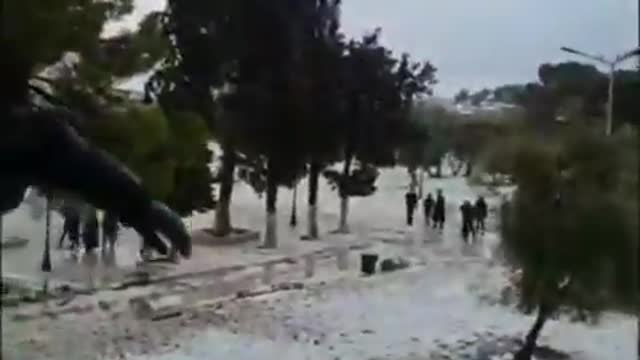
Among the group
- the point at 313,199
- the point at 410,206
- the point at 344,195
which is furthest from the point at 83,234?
the point at 410,206

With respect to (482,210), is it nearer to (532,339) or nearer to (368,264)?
(532,339)

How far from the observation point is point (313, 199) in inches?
536

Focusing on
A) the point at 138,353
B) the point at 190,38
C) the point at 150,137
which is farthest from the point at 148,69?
the point at 190,38

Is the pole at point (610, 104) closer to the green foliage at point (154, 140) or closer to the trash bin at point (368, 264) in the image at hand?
the green foliage at point (154, 140)

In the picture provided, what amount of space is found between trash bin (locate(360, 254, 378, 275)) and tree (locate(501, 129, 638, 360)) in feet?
13.6

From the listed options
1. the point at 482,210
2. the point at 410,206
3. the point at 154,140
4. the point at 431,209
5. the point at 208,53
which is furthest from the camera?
the point at 410,206

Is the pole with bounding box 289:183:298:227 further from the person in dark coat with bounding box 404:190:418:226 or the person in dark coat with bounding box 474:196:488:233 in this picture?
the person in dark coat with bounding box 474:196:488:233

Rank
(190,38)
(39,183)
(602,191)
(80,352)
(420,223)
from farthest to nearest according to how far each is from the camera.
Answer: (420,223) < (190,38) < (80,352) < (602,191) < (39,183)

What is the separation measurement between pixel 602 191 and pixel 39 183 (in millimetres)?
2317

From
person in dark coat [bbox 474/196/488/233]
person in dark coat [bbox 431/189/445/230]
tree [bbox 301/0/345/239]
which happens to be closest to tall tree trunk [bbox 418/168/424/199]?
person in dark coat [bbox 431/189/445/230]

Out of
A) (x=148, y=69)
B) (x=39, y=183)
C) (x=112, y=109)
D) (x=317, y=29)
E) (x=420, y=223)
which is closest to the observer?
(x=39, y=183)

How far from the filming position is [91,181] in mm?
2689

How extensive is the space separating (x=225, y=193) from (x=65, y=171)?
10077 millimetres

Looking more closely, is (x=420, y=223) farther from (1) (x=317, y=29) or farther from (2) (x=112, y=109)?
(2) (x=112, y=109)
